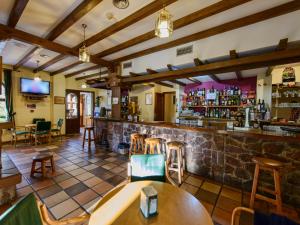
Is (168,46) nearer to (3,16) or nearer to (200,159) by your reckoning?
(200,159)

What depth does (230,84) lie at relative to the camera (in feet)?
19.6

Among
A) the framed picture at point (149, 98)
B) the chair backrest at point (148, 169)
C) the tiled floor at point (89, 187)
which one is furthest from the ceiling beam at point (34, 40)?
the framed picture at point (149, 98)

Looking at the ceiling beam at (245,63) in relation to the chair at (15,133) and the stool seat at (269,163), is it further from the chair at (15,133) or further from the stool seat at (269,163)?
the chair at (15,133)

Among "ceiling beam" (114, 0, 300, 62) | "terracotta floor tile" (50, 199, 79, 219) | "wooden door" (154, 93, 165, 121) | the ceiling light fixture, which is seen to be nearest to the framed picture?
"wooden door" (154, 93, 165, 121)

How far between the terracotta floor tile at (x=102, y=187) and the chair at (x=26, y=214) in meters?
1.57

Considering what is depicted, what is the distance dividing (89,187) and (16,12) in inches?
128

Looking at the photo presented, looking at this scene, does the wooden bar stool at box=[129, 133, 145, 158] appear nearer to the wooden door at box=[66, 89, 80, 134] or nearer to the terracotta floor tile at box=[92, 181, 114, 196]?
the terracotta floor tile at box=[92, 181, 114, 196]

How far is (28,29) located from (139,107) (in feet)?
17.8

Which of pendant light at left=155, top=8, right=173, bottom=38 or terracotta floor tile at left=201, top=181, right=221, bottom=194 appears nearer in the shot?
pendant light at left=155, top=8, right=173, bottom=38

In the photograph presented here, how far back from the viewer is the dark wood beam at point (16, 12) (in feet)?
7.79

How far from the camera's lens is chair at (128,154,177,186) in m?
1.83

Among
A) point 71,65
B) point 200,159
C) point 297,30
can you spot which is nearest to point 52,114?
point 71,65

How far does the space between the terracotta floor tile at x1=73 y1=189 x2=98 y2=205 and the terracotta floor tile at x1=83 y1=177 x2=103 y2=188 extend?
0.24m

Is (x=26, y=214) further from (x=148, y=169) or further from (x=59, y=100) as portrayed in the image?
(x=59, y=100)
